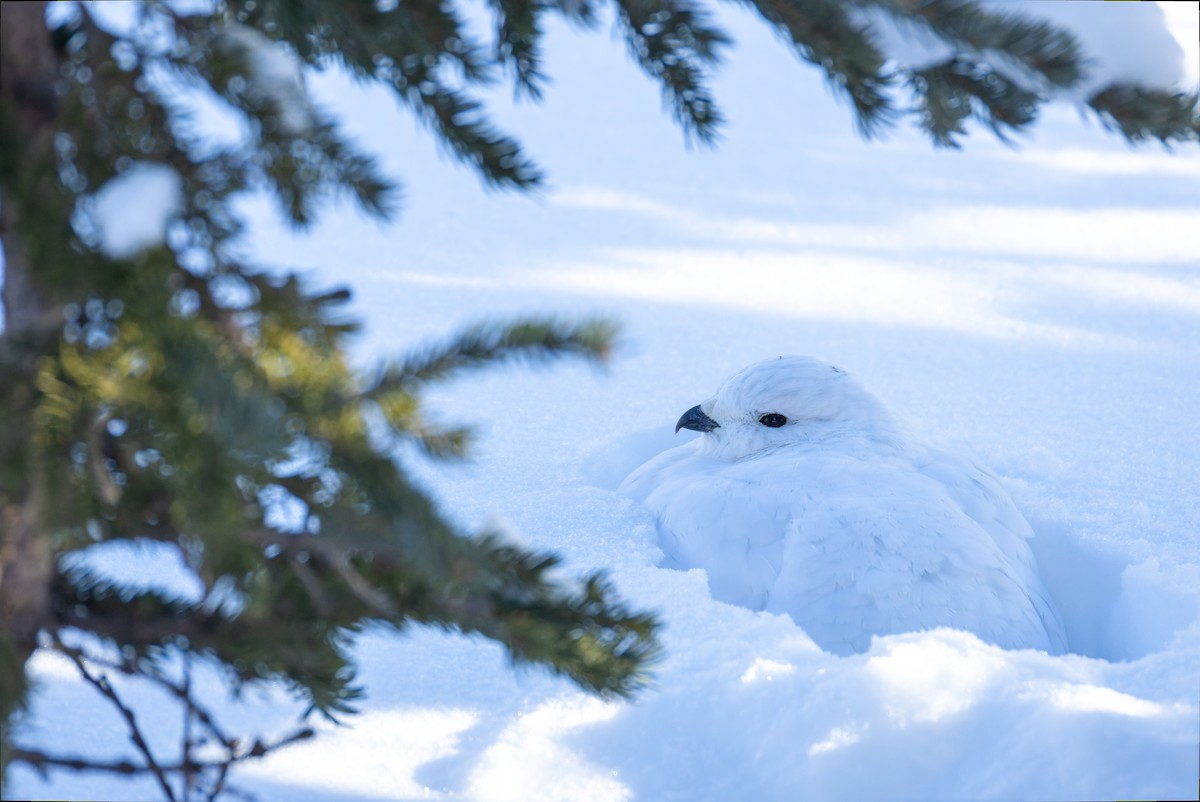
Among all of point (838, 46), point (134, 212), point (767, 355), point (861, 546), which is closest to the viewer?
point (134, 212)

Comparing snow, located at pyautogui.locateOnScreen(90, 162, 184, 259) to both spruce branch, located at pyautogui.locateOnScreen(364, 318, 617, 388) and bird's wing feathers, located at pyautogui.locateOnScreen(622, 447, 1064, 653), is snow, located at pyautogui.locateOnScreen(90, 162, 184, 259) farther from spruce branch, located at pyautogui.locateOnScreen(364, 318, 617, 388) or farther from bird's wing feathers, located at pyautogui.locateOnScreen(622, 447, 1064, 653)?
bird's wing feathers, located at pyautogui.locateOnScreen(622, 447, 1064, 653)

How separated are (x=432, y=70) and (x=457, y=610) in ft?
1.52

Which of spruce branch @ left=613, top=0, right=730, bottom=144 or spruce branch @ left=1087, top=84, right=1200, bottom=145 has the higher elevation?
spruce branch @ left=613, top=0, right=730, bottom=144

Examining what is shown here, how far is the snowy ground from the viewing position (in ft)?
5.08

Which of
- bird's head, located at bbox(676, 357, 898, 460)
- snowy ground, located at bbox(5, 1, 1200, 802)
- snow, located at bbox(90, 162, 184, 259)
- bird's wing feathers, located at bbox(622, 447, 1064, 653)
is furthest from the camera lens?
bird's head, located at bbox(676, 357, 898, 460)

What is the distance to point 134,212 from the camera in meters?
0.77

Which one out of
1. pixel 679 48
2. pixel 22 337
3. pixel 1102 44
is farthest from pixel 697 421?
pixel 22 337

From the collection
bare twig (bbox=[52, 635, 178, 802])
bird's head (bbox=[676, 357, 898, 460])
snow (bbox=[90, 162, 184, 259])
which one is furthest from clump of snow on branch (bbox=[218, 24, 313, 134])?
bird's head (bbox=[676, 357, 898, 460])

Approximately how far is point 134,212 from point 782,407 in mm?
2309

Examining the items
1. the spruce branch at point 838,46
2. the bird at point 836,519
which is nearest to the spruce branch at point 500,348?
the spruce branch at point 838,46

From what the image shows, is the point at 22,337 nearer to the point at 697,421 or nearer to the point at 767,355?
the point at 697,421

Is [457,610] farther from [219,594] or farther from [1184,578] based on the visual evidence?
[1184,578]

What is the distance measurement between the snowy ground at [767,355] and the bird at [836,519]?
0.13 m

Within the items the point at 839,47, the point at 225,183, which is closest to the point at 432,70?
the point at 225,183
